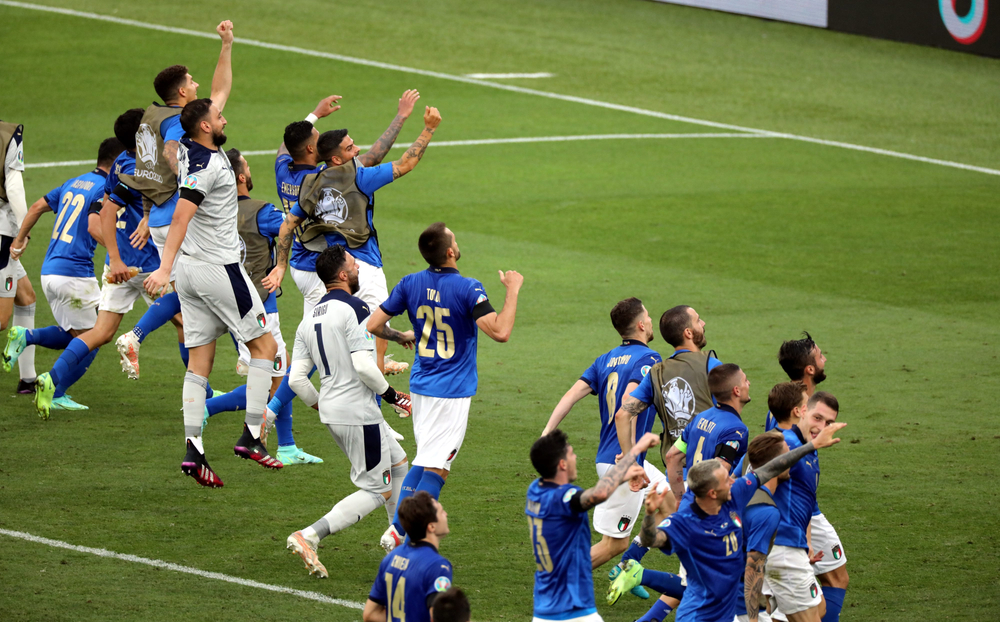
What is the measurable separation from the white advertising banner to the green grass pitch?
1.87 ft

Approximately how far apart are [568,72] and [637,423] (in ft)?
80.0

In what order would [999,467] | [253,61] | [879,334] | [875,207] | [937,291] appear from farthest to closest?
[253,61] → [875,207] → [937,291] → [879,334] → [999,467]

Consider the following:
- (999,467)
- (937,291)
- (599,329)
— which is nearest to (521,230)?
(599,329)

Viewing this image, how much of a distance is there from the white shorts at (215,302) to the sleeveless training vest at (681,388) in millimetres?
3442

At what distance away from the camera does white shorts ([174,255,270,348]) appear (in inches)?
379

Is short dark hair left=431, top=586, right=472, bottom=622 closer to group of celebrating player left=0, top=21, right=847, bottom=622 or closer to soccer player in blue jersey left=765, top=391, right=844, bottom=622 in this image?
group of celebrating player left=0, top=21, right=847, bottom=622

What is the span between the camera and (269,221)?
11.1 meters

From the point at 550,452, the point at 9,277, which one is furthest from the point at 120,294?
the point at 550,452

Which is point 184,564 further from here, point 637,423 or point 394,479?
point 637,423

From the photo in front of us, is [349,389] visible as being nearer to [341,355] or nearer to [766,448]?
[341,355]

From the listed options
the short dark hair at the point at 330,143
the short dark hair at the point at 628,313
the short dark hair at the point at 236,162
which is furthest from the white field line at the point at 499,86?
the short dark hair at the point at 628,313

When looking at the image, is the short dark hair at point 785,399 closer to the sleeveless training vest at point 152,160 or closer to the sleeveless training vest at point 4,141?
the sleeveless training vest at point 152,160

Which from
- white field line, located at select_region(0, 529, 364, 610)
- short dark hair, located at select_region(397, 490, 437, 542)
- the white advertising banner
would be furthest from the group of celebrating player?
the white advertising banner

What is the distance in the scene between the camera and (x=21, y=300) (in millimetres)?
12656
